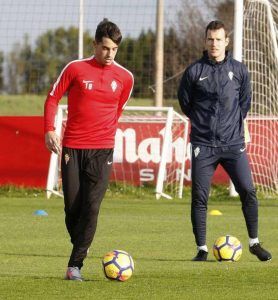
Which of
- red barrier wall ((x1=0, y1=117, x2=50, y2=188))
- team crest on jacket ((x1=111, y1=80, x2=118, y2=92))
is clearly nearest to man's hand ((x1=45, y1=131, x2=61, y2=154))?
team crest on jacket ((x1=111, y1=80, x2=118, y2=92))

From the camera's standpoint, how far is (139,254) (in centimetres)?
1152

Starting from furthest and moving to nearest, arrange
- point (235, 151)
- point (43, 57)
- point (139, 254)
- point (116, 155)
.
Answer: point (43, 57)
point (116, 155)
point (139, 254)
point (235, 151)

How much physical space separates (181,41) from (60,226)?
908 inches

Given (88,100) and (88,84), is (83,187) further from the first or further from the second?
(88,84)

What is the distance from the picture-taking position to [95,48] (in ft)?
30.2

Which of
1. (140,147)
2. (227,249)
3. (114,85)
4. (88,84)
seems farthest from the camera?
(140,147)

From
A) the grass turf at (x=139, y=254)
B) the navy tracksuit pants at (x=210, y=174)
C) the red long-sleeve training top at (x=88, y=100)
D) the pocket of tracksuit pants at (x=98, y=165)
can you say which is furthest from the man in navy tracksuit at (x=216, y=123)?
the pocket of tracksuit pants at (x=98, y=165)

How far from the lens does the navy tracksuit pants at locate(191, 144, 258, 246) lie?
10852 millimetres

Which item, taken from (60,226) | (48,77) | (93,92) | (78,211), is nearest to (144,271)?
(78,211)

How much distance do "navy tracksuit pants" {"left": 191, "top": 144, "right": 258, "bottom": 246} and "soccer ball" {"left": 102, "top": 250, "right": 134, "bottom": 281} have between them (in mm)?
1859

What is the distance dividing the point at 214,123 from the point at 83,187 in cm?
197

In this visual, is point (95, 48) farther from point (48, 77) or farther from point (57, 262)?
point (48, 77)

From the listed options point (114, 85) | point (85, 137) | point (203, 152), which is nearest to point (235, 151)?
point (203, 152)

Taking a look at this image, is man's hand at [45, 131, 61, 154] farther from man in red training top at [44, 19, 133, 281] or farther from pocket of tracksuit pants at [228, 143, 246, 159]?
pocket of tracksuit pants at [228, 143, 246, 159]
